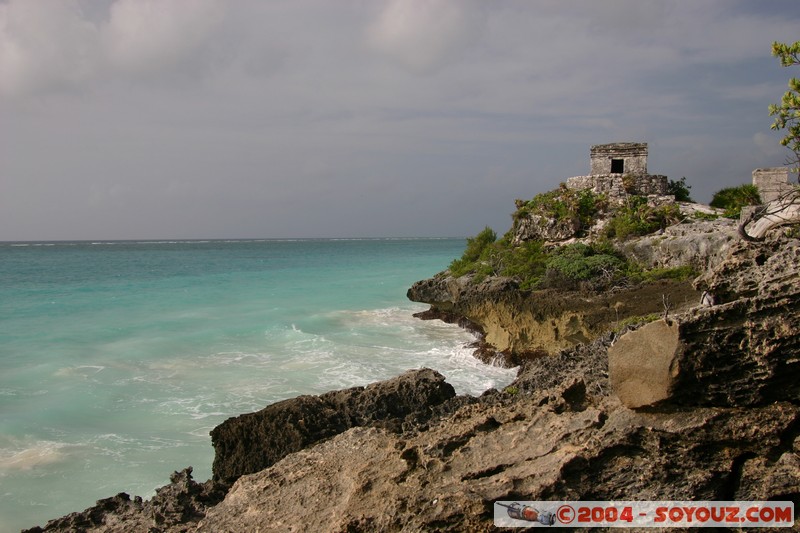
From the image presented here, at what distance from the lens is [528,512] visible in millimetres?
4051

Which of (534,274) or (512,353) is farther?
(534,274)

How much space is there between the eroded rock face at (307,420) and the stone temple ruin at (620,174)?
1604 cm

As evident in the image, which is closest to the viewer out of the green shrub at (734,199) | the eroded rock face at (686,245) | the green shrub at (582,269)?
the eroded rock face at (686,245)

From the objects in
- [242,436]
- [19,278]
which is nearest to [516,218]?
[242,436]

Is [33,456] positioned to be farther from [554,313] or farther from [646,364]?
[554,313]

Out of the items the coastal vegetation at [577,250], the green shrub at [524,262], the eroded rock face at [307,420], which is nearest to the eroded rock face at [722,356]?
the eroded rock face at [307,420]

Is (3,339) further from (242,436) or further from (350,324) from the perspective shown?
(242,436)

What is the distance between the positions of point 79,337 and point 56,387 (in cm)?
606

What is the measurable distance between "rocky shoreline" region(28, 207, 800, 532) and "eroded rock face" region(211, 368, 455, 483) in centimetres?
49

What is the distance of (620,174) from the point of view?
71.4 ft

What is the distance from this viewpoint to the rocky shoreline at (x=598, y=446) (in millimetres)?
4043

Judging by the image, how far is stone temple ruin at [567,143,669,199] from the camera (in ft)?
69.9

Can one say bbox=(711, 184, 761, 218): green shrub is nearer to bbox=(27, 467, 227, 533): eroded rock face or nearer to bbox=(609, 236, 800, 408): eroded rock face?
bbox=(609, 236, 800, 408): eroded rock face

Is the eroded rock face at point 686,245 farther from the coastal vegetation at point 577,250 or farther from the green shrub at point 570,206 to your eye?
the green shrub at point 570,206
